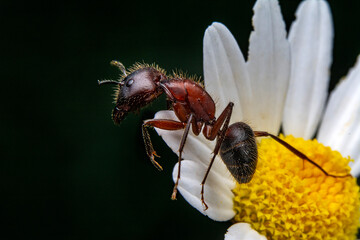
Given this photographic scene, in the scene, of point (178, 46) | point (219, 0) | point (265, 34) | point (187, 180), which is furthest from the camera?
point (219, 0)

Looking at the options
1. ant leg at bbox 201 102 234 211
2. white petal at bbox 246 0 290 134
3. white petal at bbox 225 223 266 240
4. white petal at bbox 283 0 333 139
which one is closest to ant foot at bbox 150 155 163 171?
ant leg at bbox 201 102 234 211

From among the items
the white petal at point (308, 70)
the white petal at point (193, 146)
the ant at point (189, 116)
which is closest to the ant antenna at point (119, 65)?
the ant at point (189, 116)

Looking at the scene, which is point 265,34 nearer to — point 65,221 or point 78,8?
point 78,8

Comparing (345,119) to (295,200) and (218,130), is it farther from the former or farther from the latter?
(218,130)

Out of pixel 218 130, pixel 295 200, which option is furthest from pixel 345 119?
pixel 218 130

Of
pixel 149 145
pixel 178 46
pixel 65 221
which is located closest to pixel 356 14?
pixel 178 46

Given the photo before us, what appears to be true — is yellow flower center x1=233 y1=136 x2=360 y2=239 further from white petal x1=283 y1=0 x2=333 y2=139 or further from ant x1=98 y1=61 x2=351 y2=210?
white petal x1=283 y1=0 x2=333 y2=139
